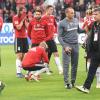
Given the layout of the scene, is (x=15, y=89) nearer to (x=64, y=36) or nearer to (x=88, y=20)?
(x=64, y=36)

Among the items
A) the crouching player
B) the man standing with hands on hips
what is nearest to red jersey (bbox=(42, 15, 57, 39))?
the crouching player

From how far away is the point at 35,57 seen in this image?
15977mm

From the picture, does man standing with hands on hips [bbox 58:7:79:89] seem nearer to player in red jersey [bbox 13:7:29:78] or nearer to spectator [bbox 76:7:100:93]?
spectator [bbox 76:7:100:93]

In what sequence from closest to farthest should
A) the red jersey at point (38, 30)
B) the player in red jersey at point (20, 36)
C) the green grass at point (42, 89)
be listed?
the green grass at point (42, 89), the red jersey at point (38, 30), the player in red jersey at point (20, 36)

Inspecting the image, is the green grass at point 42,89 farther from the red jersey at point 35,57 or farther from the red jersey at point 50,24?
the red jersey at point 50,24

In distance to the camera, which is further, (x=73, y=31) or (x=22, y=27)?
(x=22, y=27)

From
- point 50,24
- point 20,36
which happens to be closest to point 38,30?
point 20,36

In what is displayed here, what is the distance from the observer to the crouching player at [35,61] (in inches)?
627

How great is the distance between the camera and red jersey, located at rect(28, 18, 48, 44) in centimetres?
1689

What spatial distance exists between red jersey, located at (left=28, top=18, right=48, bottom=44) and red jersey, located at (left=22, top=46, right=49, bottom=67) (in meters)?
0.98

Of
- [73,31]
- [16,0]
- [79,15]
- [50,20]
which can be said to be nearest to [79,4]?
[79,15]

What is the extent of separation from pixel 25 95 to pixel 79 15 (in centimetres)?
2042

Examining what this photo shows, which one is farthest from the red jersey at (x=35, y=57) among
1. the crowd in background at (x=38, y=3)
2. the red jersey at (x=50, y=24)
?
the crowd in background at (x=38, y=3)

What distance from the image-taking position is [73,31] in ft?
47.0
